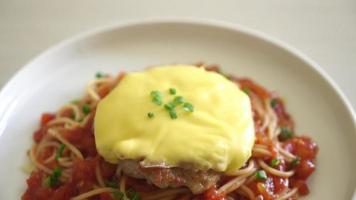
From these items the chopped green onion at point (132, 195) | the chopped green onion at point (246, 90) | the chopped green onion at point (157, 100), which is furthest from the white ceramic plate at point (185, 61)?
the chopped green onion at point (157, 100)

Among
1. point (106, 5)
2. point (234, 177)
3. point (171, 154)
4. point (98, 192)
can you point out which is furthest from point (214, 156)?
point (106, 5)

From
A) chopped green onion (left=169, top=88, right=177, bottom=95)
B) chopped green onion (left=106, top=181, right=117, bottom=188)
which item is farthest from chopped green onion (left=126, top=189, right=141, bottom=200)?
chopped green onion (left=169, top=88, right=177, bottom=95)

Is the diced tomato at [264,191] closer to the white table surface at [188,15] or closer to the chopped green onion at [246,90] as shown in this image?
the chopped green onion at [246,90]

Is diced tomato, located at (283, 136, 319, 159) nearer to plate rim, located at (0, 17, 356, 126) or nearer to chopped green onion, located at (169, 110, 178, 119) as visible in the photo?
plate rim, located at (0, 17, 356, 126)

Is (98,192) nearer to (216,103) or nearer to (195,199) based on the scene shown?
(195,199)

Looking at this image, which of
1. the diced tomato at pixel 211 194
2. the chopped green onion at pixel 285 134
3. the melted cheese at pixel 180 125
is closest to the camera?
the melted cheese at pixel 180 125

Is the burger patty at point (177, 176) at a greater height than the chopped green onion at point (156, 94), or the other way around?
the chopped green onion at point (156, 94)

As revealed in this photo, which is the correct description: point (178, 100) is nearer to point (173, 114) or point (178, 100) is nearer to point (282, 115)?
point (173, 114)
